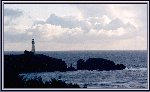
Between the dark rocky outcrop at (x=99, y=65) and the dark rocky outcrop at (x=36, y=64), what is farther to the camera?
the dark rocky outcrop at (x=99, y=65)

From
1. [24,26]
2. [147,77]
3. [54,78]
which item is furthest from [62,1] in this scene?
[147,77]

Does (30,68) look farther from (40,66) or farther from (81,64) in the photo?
(81,64)

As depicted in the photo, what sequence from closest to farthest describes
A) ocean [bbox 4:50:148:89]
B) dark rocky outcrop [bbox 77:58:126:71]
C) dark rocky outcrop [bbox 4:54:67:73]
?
1. ocean [bbox 4:50:148:89]
2. dark rocky outcrop [bbox 4:54:67:73]
3. dark rocky outcrop [bbox 77:58:126:71]

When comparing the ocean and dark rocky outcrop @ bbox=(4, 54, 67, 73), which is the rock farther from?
dark rocky outcrop @ bbox=(4, 54, 67, 73)

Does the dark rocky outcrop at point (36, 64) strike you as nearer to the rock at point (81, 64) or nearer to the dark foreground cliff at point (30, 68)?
the dark foreground cliff at point (30, 68)

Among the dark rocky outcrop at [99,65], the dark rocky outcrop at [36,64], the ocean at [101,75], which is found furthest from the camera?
the dark rocky outcrop at [99,65]

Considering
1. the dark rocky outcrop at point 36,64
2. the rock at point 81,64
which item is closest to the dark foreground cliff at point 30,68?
the dark rocky outcrop at point 36,64

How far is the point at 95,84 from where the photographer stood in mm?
9453

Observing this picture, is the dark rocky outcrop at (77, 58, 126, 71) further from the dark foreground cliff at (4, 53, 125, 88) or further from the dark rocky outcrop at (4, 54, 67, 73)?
the dark rocky outcrop at (4, 54, 67, 73)

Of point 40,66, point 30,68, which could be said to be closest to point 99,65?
point 40,66

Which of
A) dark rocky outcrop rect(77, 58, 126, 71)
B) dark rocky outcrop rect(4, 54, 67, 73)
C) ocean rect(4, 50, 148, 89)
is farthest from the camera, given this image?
dark rocky outcrop rect(77, 58, 126, 71)

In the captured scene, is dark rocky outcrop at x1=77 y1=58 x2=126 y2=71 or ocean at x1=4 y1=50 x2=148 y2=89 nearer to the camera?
ocean at x1=4 y1=50 x2=148 y2=89

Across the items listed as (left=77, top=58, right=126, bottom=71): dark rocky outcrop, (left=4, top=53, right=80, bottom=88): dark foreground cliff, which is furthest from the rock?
(left=4, top=53, right=80, bottom=88): dark foreground cliff

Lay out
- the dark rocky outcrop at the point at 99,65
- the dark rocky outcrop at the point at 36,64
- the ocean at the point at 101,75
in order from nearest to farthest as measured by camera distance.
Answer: the ocean at the point at 101,75
the dark rocky outcrop at the point at 36,64
the dark rocky outcrop at the point at 99,65
